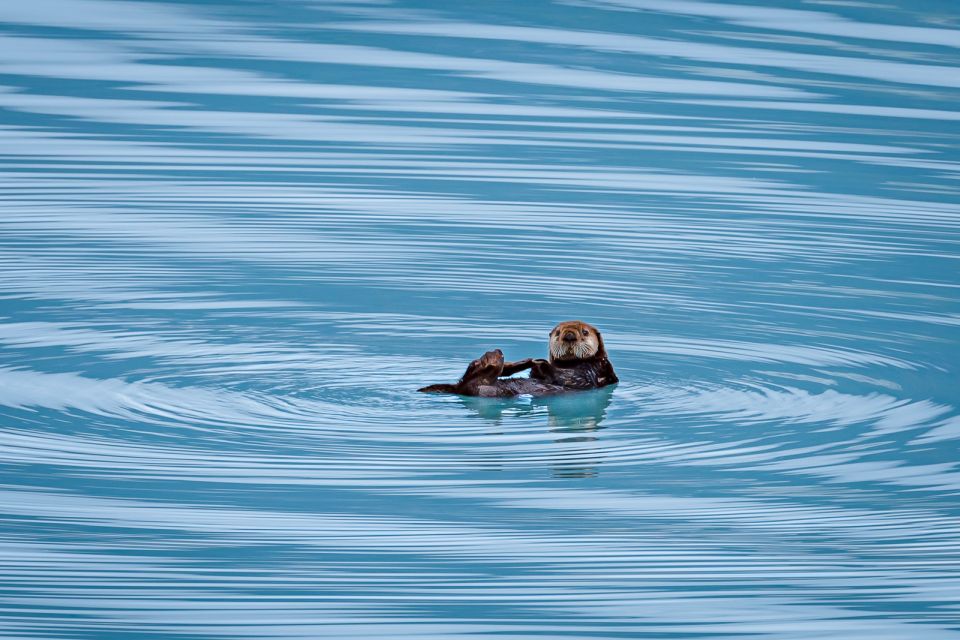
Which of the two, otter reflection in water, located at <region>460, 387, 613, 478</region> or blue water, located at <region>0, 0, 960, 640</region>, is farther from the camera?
otter reflection in water, located at <region>460, 387, 613, 478</region>

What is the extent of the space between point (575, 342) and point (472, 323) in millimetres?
1550

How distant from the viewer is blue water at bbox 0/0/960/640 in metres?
6.16

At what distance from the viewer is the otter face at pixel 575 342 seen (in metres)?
8.61

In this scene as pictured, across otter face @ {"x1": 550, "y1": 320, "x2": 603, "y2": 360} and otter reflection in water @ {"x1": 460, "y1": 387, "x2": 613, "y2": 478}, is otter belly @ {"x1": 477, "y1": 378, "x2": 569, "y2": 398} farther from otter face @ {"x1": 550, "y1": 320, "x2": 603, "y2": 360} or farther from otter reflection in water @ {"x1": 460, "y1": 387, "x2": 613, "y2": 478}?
otter face @ {"x1": 550, "y1": 320, "x2": 603, "y2": 360}

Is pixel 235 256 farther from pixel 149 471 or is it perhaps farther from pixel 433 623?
pixel 433 623

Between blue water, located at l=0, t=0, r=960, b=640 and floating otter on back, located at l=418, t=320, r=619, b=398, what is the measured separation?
11cm

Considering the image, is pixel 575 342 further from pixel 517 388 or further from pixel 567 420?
pixel 567 420

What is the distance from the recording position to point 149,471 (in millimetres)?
7109

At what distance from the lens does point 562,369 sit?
8.66 meters

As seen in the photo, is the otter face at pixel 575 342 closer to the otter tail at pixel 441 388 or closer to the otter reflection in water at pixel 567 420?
the otter reflection in water at pixel 567 420

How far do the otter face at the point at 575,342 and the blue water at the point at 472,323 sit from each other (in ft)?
0.80

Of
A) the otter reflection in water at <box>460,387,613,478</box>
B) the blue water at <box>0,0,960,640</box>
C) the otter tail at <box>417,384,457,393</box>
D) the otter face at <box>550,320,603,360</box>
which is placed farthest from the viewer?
the otter face at <box>550,320,603,360</box>

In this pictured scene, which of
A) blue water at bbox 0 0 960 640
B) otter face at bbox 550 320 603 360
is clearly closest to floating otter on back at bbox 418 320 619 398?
otter face at bbox 550 320 603 360

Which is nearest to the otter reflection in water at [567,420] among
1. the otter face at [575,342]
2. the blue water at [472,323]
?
the blue water at [472,323]
